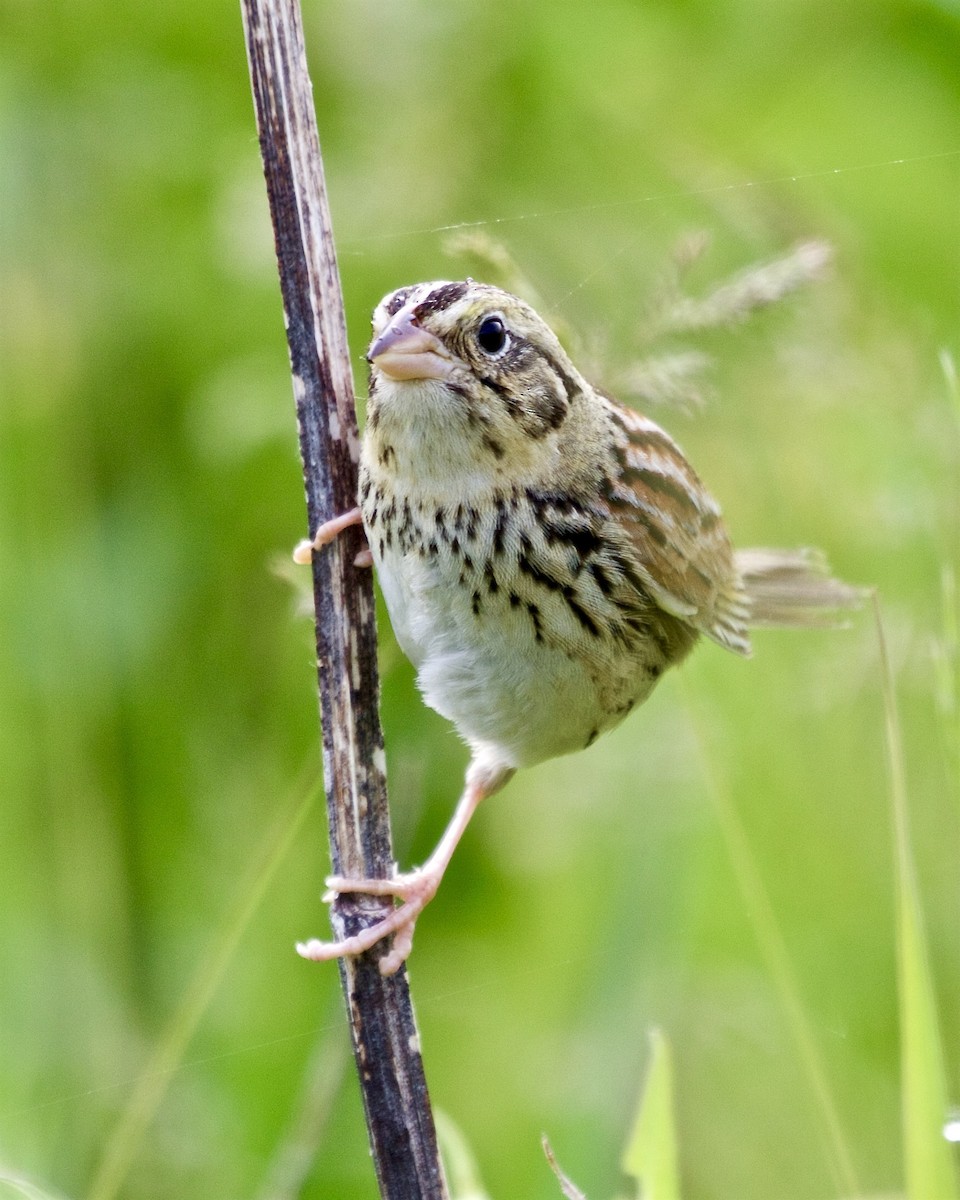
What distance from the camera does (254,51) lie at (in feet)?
4.94

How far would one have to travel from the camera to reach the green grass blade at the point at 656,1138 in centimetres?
137

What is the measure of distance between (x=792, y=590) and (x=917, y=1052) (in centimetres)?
127

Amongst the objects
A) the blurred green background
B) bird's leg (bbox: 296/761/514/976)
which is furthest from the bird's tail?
bird's leg (bbox: 296/761/514/976)

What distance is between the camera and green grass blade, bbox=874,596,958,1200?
1.29 metres

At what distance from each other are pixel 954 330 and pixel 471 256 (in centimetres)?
124

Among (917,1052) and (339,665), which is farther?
(339,665)

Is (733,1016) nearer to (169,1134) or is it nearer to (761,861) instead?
(761,861)

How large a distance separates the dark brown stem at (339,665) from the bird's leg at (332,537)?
0.03 m

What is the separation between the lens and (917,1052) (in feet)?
4.44

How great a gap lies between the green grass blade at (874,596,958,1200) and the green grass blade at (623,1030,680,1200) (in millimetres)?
226

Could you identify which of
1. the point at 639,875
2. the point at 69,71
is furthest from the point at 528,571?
the point at 69,71

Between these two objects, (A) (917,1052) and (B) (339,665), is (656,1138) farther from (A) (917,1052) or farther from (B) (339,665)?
(B) (339,665)

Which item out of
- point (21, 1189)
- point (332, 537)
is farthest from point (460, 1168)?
point (332, 537)

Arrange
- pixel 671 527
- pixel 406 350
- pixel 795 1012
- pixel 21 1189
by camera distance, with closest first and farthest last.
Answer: pixel 21 1189 → pixel 795 1012 → pixel 406 350 → pixel 671 527
